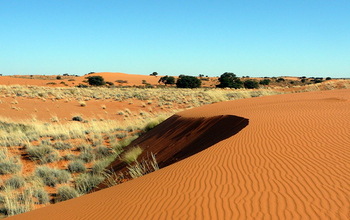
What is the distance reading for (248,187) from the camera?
4.14 m

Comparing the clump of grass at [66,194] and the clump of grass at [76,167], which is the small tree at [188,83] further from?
the clump of grass at [66,194]

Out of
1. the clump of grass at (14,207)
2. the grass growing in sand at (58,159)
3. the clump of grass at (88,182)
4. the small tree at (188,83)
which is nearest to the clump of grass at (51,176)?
the grass growing in sand at (58,159)

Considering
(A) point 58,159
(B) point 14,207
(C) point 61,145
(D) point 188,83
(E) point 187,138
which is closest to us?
(B) point 14,207

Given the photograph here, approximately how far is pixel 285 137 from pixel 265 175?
275cm

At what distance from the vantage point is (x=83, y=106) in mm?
29078

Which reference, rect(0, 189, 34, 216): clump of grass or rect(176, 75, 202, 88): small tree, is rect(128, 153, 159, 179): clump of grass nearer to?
rect(0, 189, 34, 216): clump of grass

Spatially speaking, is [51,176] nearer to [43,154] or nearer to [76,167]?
[76,167]

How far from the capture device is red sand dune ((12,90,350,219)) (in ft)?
11.5

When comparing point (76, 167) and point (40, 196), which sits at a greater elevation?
point (40, 196)

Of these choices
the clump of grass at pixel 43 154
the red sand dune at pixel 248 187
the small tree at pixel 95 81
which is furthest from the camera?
the small tree at pixel 95 81

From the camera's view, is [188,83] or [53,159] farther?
[188,83]

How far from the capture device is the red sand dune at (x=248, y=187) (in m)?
3.51

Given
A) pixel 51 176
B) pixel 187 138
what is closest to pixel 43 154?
pixel 51 176

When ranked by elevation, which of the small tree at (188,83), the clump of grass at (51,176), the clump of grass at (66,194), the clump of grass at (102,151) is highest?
the small tree at (188,83)
